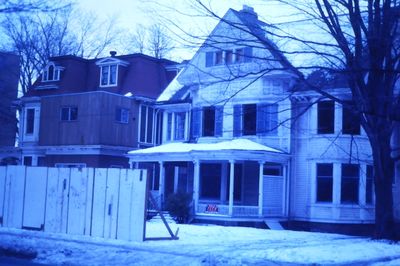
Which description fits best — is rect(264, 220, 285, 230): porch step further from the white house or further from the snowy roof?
the snowy roof

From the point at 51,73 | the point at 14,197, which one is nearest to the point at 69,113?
the point at 51,73

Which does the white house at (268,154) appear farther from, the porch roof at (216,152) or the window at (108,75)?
the window at (108,75)

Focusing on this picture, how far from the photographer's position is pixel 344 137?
27.2m

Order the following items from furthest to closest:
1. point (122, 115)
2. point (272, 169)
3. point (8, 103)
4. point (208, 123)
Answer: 1. point (8, 103)
2. point (122, 115)
3. point (208, 123)
4. point (272, 169)

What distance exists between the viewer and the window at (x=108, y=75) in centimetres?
3925

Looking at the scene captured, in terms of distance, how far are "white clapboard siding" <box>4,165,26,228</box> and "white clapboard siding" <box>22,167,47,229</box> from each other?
29 centimetres

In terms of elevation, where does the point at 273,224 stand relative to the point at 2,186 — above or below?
below

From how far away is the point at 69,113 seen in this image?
36094 millimetres

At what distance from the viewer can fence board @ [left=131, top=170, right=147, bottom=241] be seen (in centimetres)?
1788

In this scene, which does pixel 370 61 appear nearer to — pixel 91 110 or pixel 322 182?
pixel 322 182

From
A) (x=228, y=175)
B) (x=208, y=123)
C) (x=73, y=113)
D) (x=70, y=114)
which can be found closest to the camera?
(x=228, y=175)

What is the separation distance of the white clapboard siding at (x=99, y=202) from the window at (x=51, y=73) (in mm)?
23173

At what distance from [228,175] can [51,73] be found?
17189mm

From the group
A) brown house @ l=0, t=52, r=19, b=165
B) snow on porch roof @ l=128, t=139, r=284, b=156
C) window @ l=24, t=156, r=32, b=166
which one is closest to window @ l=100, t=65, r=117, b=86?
brown house @ l=0, t=52, r=19, b=165
